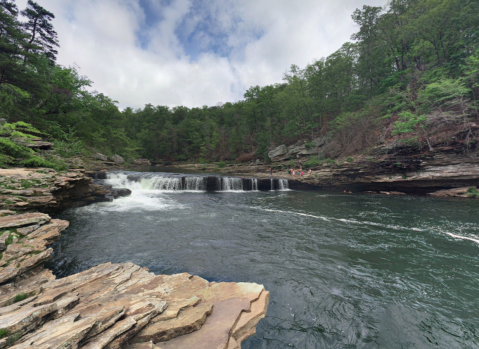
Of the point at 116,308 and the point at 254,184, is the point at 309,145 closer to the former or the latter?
the point at 254,184

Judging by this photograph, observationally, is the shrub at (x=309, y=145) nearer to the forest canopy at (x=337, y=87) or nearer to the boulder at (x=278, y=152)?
the forest canopy at (x=337, y=87)

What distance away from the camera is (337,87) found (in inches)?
1217

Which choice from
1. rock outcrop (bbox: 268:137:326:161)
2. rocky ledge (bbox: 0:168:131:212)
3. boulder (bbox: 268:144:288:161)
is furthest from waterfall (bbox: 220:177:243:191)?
boulder (bbox: 268:144:288:161)

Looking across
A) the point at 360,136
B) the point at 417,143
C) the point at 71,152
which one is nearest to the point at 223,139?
the point at 360,136

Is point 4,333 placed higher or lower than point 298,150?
lower

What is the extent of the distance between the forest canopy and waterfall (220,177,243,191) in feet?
46.0

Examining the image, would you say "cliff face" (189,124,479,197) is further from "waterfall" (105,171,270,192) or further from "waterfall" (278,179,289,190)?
"waterfall" (105,171,270,192)

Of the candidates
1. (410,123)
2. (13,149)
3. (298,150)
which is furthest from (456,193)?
(13,149)

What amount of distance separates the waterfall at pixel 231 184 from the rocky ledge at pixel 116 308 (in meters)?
17.0

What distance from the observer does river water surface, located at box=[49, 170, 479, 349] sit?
3.73 m

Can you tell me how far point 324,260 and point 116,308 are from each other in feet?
19.1

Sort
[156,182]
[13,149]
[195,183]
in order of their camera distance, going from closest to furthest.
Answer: [13,149] < [156,182] < [195,183]

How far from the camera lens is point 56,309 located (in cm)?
254

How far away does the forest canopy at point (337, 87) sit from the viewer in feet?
48.9
